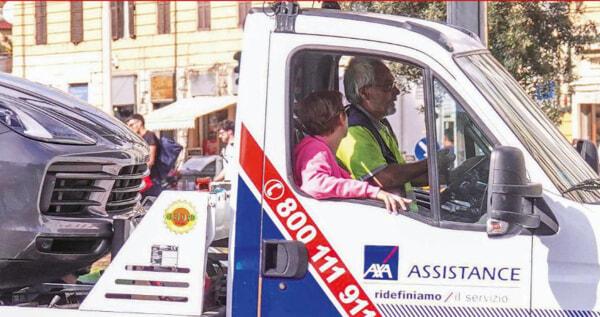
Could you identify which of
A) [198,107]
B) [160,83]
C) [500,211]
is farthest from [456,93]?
[160,83]

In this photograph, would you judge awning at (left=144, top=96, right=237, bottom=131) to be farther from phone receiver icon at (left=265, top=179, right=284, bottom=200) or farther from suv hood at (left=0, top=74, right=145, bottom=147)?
phone receiver icon at (left=265, top=179, right=284, bottom=200)

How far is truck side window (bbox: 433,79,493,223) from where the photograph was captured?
172 inches

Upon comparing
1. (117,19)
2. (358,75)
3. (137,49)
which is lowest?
(358,75)

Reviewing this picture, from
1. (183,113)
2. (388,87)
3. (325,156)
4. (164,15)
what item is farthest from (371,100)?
(164,15)

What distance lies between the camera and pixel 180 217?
4.43 m

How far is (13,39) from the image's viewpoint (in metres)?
38.2

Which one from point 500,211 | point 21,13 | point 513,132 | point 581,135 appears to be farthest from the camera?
point 21,13

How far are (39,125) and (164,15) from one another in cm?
3053

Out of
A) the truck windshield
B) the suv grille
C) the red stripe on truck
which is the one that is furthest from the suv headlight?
the truck windshield

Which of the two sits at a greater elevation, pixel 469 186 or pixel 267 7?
pixel 267 7

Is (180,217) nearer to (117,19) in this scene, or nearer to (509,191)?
(509,191)

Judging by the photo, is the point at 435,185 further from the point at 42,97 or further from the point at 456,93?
the point at 42,97

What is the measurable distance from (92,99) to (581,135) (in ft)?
53.2

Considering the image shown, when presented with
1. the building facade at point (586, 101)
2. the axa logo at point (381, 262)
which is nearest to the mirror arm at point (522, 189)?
the axa logo at point (381, 262)
